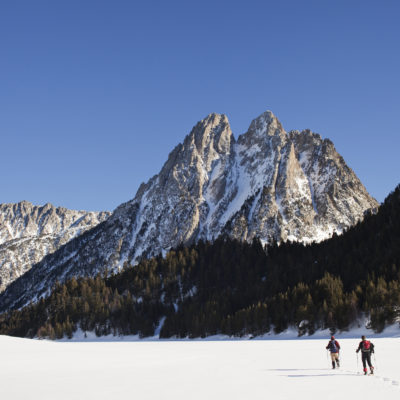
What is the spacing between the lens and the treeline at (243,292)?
92.4m

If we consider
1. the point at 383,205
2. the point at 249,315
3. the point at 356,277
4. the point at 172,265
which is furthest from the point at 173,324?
the point at 383,205

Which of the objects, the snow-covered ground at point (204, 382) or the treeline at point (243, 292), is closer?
the snow-covered ground at point (204, 382)

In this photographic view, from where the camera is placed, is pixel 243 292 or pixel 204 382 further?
pixel 243 292

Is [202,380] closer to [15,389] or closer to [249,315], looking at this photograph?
[15,389]

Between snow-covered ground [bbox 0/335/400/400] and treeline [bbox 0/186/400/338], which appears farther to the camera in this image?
treeline [bbox 0/186/400/338]

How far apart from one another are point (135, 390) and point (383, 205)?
130748 mm

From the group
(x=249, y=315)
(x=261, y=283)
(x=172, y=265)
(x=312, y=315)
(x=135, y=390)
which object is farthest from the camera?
(x=172, y=265)

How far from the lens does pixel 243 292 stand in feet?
436

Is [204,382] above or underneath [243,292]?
underneath

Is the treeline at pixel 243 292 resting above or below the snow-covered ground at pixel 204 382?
above

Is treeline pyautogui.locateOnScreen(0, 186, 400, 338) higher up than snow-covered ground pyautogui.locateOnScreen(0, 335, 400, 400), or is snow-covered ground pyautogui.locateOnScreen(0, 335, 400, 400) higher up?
treeline pyautogui.locateOnScreen(0, 186, 400, 338)

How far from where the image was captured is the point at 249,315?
4144 inches

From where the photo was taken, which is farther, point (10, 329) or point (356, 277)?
point (10, 329)

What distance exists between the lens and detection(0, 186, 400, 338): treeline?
92438mm
